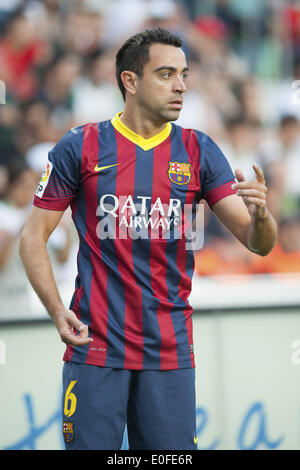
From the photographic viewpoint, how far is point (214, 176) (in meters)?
2.53

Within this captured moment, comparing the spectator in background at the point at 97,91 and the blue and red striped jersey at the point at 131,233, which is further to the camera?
the spectator in background at the point at 97,91

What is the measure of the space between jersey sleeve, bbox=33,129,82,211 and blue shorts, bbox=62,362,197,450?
2.01ft

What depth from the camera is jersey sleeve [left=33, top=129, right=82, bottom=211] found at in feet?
8.04

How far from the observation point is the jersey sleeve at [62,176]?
2.45 metres

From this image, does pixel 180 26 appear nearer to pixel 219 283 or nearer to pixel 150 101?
pixel 219 283

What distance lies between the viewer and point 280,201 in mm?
5898

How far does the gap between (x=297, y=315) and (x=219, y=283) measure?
526 mm

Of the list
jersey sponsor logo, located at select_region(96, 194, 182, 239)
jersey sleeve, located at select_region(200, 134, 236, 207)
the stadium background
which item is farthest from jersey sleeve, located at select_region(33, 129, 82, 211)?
the stadium background

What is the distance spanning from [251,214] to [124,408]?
85 centimetres

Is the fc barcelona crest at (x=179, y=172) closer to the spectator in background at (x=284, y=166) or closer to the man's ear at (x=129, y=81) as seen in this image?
the man's ear at (x=129, y=81)

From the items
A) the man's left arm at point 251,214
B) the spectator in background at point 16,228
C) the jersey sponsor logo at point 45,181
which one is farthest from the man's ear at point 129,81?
the spectator in background at point 16,228
